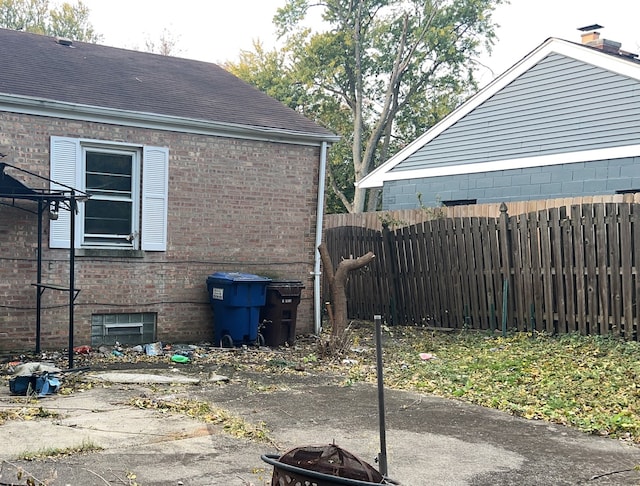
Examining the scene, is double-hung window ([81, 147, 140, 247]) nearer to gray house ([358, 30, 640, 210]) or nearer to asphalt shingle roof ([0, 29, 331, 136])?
asphalt shingle roof ([0, 29, 331, 136])

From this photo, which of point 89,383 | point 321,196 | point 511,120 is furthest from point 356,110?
point 89,383

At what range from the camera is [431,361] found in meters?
9.95

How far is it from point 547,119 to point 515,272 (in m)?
5.10

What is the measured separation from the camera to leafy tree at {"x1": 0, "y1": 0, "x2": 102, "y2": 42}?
3850 cm

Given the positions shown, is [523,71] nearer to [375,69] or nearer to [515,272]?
[515,272]

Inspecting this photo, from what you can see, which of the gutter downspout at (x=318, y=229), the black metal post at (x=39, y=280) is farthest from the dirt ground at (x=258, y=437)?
the gutter downspout at (x=318, y=229)

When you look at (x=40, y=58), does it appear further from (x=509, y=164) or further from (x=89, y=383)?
(x=509, y=164)

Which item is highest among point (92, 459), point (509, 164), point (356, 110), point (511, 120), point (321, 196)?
point (356, 110)

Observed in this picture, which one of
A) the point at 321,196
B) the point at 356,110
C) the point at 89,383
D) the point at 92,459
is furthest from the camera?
the point at 356,110

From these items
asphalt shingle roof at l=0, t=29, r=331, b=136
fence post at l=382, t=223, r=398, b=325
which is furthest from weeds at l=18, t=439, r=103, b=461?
fence post at l=382, t=223, r=398, b=325

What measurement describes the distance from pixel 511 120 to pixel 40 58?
955cm

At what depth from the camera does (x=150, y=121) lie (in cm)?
1088

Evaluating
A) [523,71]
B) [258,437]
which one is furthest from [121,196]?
[523,71]

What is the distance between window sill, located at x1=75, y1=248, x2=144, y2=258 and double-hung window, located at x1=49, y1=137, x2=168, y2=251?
0.10m
